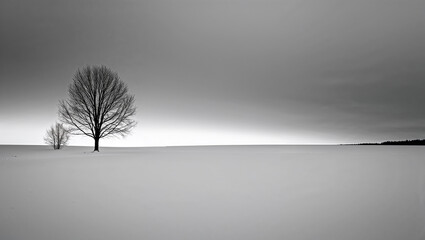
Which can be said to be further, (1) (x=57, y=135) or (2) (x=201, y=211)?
(1) (x=57, y=135)

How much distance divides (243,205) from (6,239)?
20.5 feet

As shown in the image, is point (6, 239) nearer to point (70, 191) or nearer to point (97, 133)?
point (70, 191)

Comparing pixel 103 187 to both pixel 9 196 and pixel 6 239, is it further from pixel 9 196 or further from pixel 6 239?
pixel 6 239

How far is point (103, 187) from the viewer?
10.3 m

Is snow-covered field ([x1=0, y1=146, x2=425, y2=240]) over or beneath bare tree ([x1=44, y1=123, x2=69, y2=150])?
beneath

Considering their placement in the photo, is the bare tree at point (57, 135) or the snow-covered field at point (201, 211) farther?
the bare tree at point (57, 135)

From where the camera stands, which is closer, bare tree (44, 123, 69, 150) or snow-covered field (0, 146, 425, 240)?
snow-covered field (0, 146, 425, 240)

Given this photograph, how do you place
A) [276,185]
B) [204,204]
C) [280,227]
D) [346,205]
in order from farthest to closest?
[276,185] → [346,205] → [204,204] → [280,227]

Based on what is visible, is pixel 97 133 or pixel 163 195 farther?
pixel 97 133

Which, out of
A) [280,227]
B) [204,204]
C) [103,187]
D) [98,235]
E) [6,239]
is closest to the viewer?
[6,239]

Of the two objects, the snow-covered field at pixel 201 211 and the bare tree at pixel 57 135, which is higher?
the bare tree at pixel 57 135

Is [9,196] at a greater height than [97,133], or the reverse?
[97,133]

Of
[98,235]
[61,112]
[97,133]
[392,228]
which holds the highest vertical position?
[61,112]

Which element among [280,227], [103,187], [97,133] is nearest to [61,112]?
[97,133]
